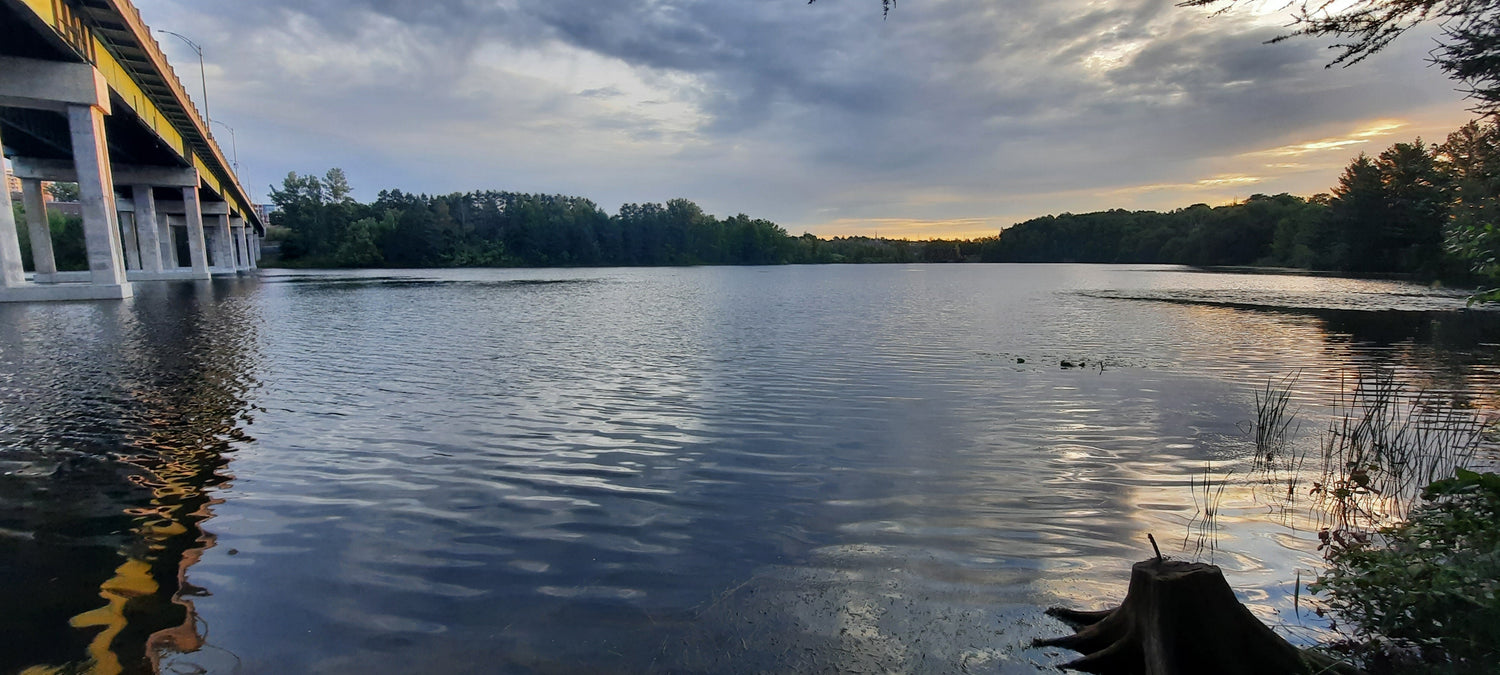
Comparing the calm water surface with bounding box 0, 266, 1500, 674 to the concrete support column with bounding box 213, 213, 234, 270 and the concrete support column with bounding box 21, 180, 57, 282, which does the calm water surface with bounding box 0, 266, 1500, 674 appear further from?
the concrete support column with bounding box 213, 213, 234, 270

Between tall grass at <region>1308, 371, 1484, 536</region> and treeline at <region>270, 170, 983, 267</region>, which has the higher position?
treeline at <region>270, 170, 983, 267</region>

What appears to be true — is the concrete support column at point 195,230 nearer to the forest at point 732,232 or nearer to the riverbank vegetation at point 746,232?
the forest at point 732,232

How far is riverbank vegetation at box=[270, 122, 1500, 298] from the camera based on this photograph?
7606 centimetres

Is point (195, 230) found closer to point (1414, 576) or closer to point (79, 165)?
point (79, 165)

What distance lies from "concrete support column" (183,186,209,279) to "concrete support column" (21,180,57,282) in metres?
15.9

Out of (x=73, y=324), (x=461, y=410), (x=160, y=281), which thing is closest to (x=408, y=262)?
(x=160, y=281)

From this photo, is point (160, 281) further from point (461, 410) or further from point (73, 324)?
point (461, 410)

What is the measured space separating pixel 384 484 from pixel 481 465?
3.71ft

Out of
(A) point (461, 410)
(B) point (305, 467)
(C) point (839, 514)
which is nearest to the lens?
(C) point (839, 514)

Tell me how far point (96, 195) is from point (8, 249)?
4.09 metres

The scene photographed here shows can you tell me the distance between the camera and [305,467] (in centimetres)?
864

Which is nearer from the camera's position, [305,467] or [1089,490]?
[1089,490]

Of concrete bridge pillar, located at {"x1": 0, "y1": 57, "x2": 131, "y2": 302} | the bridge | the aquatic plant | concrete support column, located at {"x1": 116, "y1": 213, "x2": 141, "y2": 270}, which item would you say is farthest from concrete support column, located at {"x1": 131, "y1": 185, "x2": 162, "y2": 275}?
the aquatic plant

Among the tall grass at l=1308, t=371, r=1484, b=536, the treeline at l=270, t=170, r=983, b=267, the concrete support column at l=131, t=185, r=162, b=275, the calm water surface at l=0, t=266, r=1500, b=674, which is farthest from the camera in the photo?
the treeline at l=270, t=170, r=983, b=267
